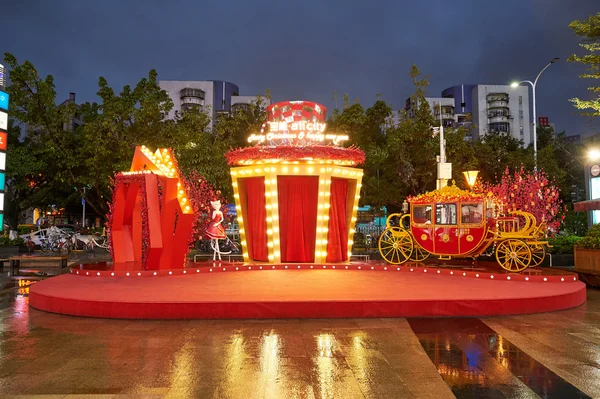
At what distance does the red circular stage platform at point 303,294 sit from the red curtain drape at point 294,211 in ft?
7.96

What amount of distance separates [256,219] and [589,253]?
8.94 m

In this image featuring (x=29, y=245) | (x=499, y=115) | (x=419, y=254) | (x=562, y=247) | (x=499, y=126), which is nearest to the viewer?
(x=419, y=254)

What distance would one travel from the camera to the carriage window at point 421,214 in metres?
12.6

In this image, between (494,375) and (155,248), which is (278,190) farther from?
(494,375)

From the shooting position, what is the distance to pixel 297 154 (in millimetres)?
13516

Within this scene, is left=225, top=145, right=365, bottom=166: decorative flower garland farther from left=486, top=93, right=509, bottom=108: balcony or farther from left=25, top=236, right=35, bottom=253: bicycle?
left=486, top=93, right=509, bottom=108: balcony

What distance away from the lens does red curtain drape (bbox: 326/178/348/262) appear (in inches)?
550

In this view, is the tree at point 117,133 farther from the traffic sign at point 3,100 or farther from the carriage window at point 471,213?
the carriage window at point 471,213

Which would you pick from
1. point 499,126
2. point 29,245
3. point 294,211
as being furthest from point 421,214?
point 499,126

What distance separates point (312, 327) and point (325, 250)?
6824mm

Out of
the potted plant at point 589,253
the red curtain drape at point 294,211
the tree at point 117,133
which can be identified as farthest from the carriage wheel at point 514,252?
the tree at point 117,133

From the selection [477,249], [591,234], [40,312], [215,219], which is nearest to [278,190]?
[215,219]

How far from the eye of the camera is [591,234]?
1212 cm

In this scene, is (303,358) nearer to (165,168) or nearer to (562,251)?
(165,168)
